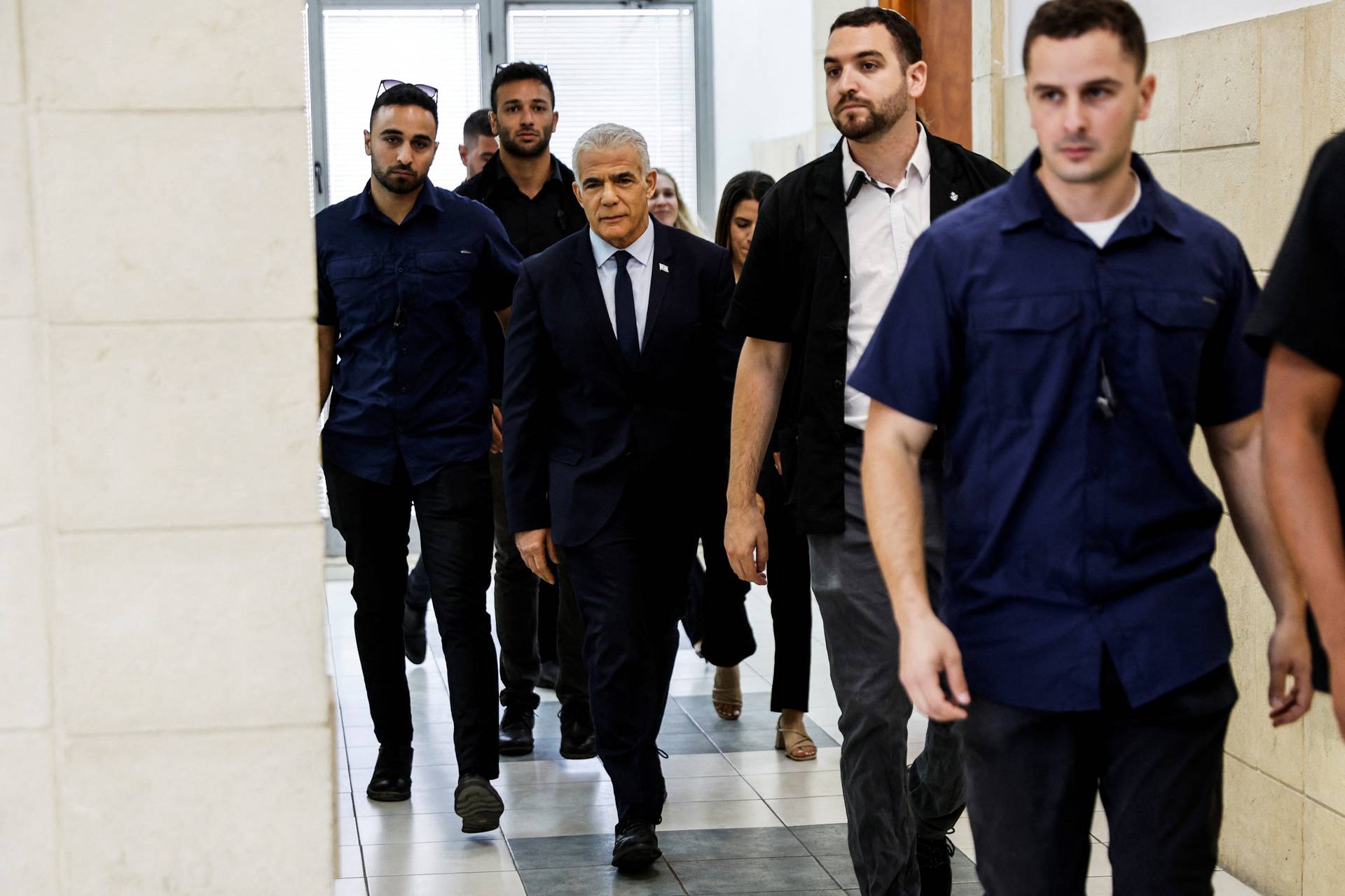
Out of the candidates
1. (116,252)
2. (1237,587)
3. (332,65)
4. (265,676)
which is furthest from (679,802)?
(332,65)

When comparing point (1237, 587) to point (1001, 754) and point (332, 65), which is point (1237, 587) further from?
point (332, 65)

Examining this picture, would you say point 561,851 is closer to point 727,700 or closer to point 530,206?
point 727,700

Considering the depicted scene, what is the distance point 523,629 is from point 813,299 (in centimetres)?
246

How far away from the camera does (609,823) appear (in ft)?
14.8

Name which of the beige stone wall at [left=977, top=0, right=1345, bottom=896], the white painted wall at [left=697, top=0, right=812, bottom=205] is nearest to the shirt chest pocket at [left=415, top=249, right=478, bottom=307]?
the beige stone wall at [left=977, top=0, right=1345, bottom=896]

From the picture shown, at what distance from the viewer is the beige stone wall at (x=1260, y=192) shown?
3531mm

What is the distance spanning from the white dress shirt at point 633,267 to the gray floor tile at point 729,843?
1.27 m

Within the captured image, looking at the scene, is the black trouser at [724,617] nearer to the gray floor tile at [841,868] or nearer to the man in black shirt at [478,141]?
the gray floor tile at [841,868]

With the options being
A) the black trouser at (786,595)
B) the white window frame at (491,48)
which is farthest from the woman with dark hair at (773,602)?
the white window frame at (491,48)

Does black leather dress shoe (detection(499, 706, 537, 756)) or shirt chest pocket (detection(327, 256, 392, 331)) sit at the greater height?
shirt chest pocket (detection(327, 256, 392, 331))

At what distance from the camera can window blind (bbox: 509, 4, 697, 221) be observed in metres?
9.34

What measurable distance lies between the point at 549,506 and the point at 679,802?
0.95 meters

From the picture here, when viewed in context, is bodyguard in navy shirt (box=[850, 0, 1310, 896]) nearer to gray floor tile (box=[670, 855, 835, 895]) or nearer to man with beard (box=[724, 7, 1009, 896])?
man with beard (box=[724, 7, 1009, 896])

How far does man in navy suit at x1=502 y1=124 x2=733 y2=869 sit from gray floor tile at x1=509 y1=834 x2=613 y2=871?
0.16 meters
